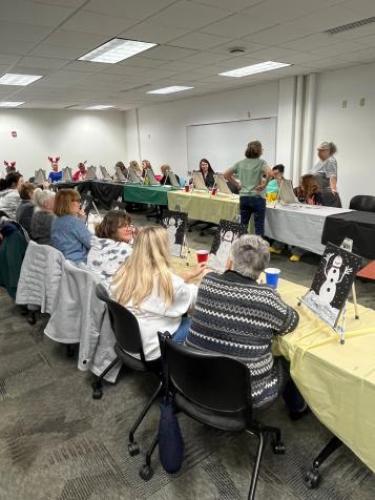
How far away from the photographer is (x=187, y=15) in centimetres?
316

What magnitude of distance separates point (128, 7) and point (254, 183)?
2.23 meters

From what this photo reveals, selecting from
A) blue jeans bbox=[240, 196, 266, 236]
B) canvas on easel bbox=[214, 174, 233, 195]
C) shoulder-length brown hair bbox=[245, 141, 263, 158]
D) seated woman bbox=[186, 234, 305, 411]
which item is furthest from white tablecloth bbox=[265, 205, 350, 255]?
seated woman bbox=[186, 234, 305, 411]

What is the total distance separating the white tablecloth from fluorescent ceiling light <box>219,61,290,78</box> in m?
2.54

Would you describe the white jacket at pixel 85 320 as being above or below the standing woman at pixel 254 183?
below

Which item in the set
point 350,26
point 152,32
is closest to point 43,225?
point 152,32

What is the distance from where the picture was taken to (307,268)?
4109mm

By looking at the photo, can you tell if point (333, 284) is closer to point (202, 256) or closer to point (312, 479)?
point (312, 479)

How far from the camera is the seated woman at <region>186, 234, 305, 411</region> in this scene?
133cm

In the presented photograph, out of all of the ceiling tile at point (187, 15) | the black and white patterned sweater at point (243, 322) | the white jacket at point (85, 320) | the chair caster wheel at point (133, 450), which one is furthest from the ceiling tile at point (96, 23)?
the chair caster wheel at point (133, 450)

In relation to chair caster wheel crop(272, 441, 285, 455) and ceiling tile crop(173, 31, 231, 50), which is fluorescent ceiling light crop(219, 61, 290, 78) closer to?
ceiling tile crop(173, 31, 231, 50)

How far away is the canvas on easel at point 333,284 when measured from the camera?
1.43m

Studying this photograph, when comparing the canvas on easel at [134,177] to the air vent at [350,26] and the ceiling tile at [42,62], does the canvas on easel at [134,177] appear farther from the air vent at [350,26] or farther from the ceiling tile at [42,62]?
the air vent at [350,26]

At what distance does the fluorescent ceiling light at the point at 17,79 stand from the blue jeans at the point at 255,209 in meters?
3.89

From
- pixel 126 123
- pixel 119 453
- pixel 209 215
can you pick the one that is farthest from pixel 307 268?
pixel 126 123
